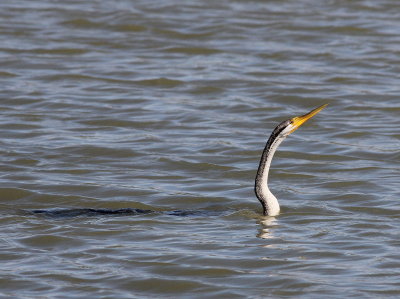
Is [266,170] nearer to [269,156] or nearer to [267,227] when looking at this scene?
[269,156]

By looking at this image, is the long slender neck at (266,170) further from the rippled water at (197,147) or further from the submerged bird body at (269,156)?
the rippled water at (197,147)

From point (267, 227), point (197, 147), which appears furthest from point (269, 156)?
point (197, 147)

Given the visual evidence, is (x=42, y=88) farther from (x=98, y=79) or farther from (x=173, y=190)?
(x=173, y=190)

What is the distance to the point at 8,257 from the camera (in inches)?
325

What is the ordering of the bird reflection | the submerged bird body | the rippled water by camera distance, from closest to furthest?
1. the rippled water
2. the bird reflection
3. the submerged bird body

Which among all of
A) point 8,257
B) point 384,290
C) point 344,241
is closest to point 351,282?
point 384,290

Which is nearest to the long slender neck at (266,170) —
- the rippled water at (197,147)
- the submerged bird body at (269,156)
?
the submerged bird body at (269,156)

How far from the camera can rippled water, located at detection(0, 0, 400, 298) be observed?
26.3 ft

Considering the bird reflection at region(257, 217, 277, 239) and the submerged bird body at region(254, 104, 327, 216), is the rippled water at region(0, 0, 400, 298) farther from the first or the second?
the submerged bird body at region(254, 104, 327, 216)

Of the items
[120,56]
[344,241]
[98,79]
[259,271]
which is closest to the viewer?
[259,271]

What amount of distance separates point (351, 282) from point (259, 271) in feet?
2.34

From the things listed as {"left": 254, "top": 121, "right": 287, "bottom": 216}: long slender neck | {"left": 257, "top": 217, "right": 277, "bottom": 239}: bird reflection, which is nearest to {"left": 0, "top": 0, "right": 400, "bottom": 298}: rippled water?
{"left": 257, "top": 217, "right": 277, "bottom": 239}: bird reflection

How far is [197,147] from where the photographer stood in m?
11.9

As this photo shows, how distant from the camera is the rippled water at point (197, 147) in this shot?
8.03 m
